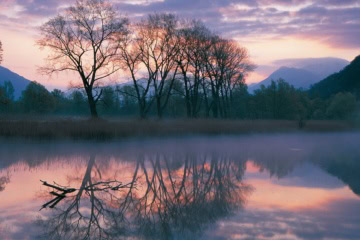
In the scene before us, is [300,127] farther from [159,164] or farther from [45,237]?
[45,237]

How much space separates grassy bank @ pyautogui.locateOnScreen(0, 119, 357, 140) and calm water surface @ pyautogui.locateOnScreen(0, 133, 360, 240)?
587cm

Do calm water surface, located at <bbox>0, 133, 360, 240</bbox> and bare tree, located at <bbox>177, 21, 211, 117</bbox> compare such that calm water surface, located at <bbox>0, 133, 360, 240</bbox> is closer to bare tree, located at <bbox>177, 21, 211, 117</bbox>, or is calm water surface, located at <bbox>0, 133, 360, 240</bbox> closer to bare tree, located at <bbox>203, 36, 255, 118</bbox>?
bare tree, located at <bbox>177, 21, 211, 117</bbox>

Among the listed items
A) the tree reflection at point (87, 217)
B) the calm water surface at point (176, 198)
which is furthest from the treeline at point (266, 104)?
the tree reflection at point (87, 217)

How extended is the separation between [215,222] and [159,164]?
25.0ft

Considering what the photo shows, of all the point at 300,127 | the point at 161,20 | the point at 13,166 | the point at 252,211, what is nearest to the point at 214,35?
the point at 161,20

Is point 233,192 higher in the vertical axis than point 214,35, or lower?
lower

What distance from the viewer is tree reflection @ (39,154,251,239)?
5910 mm

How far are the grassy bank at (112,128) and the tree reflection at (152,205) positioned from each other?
9907mm

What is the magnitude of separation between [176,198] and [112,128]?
15567 mm

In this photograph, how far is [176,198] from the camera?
8.29 metres

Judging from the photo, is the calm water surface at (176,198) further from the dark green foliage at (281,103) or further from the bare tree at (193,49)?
the dark green foliage at (281,103)

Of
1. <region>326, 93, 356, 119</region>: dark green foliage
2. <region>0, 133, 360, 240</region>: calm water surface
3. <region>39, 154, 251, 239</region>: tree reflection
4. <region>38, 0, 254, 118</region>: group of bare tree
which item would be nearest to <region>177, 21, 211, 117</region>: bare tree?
<region>38, 0, 254, 118</region>: group of bare tree

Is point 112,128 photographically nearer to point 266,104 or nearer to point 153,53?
point 153,53

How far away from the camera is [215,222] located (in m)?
6.36
